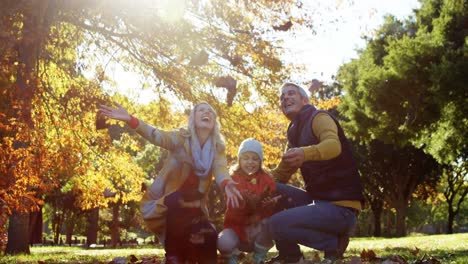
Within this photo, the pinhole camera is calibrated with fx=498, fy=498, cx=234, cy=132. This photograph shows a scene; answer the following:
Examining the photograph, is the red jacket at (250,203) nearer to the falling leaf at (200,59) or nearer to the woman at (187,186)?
the woman at (187,186)

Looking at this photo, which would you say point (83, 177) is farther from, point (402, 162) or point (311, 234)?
point (402, 162)

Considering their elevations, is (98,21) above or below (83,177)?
above

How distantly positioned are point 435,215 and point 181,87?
254ft

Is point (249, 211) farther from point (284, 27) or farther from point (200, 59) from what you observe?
point (284, 27)

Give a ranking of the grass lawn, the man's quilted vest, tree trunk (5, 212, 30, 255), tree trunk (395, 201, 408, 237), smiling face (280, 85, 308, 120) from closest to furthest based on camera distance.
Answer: the man's quilted vest
smiling face (280, 85, 308, 120)
the grass lawn
tree trunk (5, 212, 30, 255)
tree trunk (395, 201, 408, 237)

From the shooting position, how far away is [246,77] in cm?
1227

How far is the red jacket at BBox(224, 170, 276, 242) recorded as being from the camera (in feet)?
17.2

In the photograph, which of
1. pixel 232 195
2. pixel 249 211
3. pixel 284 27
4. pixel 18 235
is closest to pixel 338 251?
pixel 249 211

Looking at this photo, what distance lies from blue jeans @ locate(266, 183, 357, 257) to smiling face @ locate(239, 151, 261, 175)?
59 cm

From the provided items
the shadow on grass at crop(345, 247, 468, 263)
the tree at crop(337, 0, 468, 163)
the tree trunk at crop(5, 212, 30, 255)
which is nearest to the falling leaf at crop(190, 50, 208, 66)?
the shadow on grass at crop(345, 247, 468, 263)

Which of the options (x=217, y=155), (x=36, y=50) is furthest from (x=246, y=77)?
(x=217, y=155)

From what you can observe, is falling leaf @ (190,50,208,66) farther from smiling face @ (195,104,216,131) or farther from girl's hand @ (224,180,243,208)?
girl's hand @ (224,180,243,208)

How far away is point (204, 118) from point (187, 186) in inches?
30.3

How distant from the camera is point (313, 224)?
204 inches
